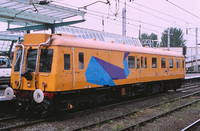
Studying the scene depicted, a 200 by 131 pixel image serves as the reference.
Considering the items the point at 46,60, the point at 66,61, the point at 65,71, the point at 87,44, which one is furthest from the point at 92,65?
the point at 46,60

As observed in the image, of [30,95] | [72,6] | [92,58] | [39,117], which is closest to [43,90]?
[30,95]

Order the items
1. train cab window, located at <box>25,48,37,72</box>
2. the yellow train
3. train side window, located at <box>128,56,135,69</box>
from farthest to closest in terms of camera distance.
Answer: train side window, located at <box>128,56,135,69</box>, train cab window, located at <box>25,48,37,72</box>, the yellow train

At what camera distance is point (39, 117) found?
9820 mm

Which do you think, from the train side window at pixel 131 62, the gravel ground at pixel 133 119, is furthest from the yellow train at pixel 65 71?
the gravel ground at pixel 133 119

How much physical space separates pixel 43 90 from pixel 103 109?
3.44 metres

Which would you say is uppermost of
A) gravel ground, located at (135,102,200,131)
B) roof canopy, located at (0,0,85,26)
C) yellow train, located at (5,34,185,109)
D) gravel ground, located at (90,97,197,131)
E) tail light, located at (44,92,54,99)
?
roof canopy, located at (0,0,85,26)

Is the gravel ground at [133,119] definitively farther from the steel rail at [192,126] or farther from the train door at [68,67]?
the train door at [68,67]

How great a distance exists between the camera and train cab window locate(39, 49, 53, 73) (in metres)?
9.35

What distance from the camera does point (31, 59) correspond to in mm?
9789

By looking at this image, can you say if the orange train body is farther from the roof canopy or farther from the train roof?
the roof canopy

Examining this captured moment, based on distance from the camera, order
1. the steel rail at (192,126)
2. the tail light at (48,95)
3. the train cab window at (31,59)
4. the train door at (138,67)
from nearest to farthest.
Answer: the steel rail at (192,126) → the tail light at (48,95) → the train cab window at (31,59) → the train door at (138,67)

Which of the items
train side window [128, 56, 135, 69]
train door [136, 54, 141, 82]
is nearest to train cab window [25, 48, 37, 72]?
train side window [128, 56, 135, 69]

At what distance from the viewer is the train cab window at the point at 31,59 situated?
31.8 ft

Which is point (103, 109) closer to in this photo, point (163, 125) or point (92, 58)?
point (92, 58)
